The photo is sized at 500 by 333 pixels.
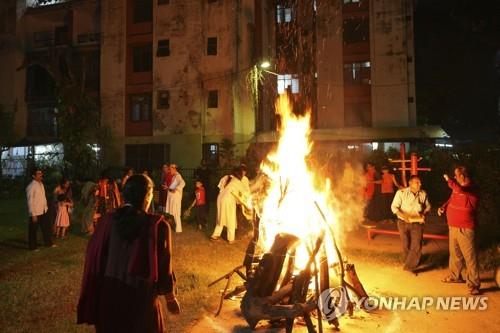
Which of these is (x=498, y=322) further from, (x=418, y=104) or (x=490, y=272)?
(x=418, y=104)

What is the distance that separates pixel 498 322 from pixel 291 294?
2751 millimetres

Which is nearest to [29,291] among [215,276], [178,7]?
[215,276]

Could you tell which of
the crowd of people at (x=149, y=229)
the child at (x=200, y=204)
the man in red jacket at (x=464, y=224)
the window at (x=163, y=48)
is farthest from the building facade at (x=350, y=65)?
the man in red jacket at (x=464, y=224)

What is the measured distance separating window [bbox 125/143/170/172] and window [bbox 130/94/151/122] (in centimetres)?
202

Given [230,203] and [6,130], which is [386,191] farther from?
[6,130]

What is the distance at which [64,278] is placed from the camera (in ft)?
23.2

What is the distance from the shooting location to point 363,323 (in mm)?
5062

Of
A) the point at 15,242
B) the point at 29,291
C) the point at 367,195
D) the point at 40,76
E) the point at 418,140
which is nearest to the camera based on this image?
the point at 29,291

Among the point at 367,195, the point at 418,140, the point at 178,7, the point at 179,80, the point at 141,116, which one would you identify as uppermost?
the point at 178,7

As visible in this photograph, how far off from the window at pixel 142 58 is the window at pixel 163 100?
214 cm

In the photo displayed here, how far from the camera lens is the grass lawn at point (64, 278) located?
525cm

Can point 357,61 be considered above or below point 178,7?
below

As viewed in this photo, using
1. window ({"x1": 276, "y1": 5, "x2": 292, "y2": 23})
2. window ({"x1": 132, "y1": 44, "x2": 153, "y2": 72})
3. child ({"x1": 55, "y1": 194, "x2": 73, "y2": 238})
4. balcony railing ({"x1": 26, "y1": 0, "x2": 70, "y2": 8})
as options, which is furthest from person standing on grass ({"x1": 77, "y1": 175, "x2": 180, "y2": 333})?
balcony railing ({"x1": 26, "y1": 0, "x2": 70, "y2": 8})

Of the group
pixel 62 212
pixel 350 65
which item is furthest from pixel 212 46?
pixel 62 212
